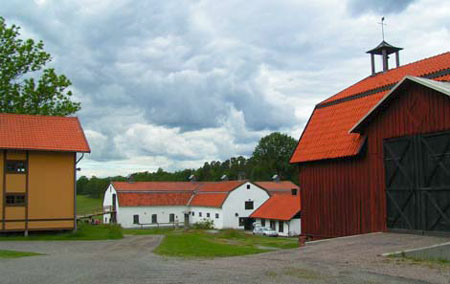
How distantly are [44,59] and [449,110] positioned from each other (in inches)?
1134

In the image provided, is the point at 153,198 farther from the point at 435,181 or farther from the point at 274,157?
the point at 435,181

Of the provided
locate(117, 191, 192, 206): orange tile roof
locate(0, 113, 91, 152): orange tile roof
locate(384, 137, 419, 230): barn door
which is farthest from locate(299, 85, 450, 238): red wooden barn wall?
locate(117, 191, 192, 206): orange tile roof

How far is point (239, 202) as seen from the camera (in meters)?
56.3

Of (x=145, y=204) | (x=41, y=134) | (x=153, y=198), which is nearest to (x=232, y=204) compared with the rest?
(x=153, y=198)

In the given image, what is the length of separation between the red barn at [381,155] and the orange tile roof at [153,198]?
3683cm

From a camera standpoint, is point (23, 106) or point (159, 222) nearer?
point (23, 106)

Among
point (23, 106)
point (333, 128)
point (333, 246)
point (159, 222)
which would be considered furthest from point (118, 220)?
point (333, 246)

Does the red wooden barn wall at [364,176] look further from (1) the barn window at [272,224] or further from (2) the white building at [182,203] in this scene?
(2) the white building at [182,203]

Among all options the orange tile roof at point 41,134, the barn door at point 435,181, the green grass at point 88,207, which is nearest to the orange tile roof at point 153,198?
the green grass at point 88,207

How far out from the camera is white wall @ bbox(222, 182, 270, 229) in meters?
55.3

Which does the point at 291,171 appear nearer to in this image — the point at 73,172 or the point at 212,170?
the point at 212,170

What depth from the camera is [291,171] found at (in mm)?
97812

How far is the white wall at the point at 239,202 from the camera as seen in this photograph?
55334mm

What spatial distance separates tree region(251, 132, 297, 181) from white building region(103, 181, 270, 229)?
34.2m
